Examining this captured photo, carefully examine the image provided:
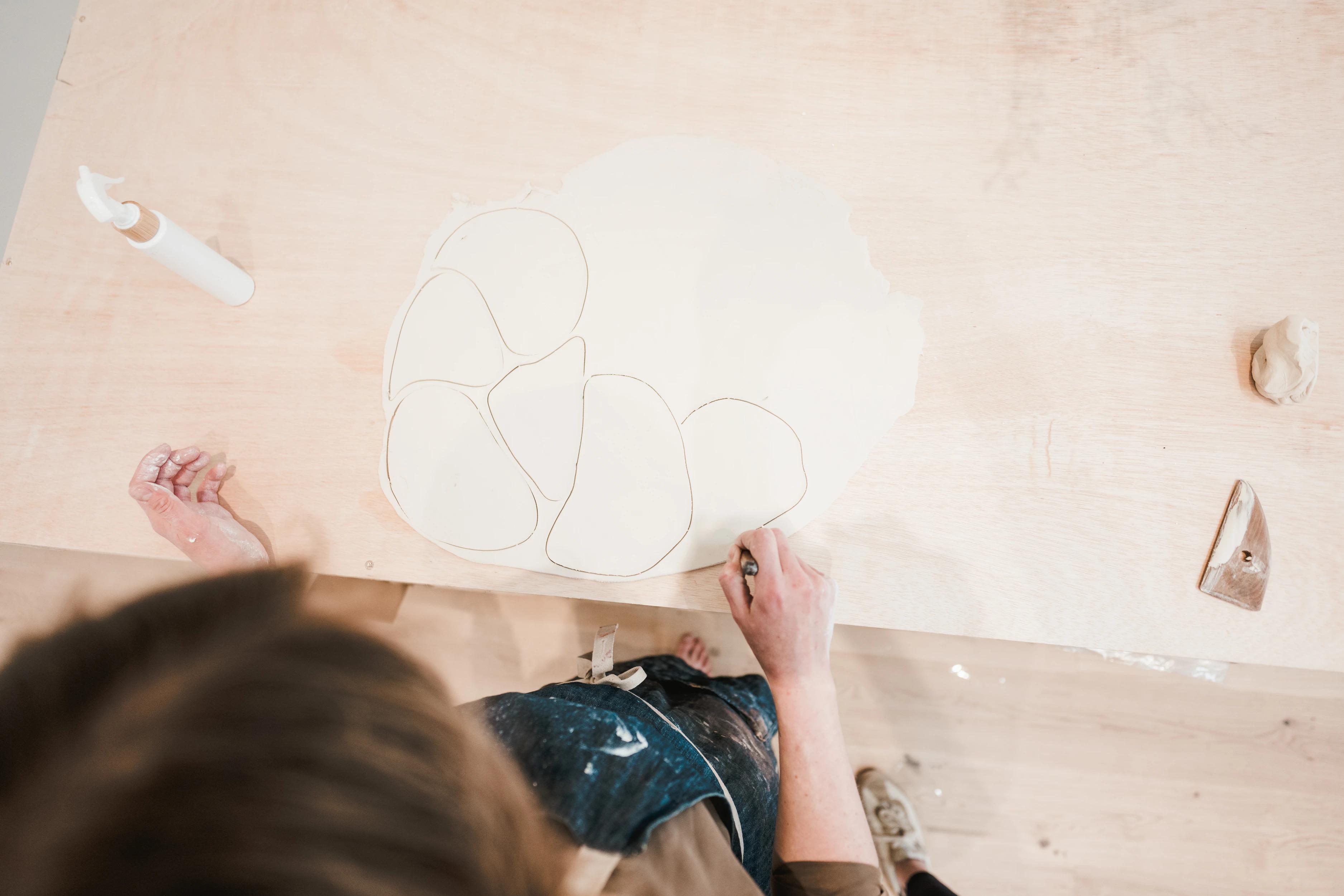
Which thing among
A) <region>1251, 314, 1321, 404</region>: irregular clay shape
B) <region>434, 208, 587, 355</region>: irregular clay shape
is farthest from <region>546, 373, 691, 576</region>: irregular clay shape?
<region>1251, 314, 1321, 404</region>: irregular clay shape

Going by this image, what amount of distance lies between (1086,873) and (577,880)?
1098 millimetres

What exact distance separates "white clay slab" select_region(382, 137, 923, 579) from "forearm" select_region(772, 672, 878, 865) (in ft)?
Result: 0.59

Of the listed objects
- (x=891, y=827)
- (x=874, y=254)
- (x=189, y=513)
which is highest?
(x=874, y=254)

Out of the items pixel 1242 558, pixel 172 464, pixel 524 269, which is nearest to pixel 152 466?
pixel 172 464

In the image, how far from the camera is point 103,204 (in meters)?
0.63

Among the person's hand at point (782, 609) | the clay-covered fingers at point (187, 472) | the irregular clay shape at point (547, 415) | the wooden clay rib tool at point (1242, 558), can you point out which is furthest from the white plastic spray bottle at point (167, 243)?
the wooden clay rib tool at point (1242, 558)

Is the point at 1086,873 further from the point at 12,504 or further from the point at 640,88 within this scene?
the point at 12,504

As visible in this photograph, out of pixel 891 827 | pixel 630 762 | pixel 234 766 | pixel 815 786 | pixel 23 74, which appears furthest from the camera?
pixel 891 827

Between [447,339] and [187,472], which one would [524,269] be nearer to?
[447,339]

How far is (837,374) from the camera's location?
74 cm

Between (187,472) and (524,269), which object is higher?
(524,269)

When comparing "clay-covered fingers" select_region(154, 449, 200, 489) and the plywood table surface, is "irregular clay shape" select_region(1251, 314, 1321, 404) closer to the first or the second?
the plywood table surface

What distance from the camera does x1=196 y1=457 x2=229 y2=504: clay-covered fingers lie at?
0.75 metres

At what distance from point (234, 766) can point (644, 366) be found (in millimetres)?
533
